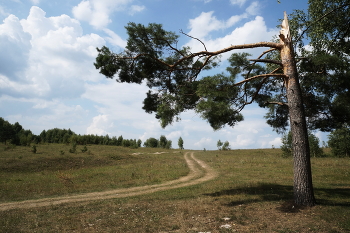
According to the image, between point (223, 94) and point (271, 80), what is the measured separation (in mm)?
3221

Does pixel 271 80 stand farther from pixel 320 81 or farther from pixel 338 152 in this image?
pixel 338 152

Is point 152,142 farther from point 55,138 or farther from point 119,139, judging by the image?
point 55,138

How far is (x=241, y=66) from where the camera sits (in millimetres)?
11469

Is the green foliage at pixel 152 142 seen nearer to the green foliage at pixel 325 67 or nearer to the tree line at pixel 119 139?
the tree line at pixel 119 139

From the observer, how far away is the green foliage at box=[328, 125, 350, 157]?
34656 millimetres

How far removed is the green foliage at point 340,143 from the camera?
3466cm

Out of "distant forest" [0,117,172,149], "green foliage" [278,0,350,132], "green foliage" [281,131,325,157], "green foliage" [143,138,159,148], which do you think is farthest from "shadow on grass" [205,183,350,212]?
"green foliage" [143,138,159,148]

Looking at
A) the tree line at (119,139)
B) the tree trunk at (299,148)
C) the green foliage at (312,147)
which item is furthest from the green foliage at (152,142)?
the tree trunk at (299,148)

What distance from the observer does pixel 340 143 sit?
35.5 m

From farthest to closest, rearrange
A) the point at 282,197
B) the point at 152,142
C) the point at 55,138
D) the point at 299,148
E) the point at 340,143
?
the point at 152,142 → the point at 55,138 → the point at 340,143 → the point at 282,197 → the point at 299,148

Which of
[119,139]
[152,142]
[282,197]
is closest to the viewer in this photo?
[282,197]

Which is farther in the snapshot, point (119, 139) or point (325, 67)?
point (119, 139)

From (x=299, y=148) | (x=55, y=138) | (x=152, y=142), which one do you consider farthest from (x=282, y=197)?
(x=152, y=142)

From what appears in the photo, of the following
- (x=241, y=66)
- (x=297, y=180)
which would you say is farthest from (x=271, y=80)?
(x=297, y=180)
